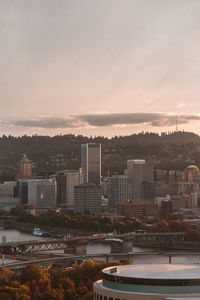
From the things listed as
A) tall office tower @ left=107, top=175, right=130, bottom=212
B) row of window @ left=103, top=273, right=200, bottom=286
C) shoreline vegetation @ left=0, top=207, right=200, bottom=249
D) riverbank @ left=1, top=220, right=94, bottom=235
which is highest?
row of window @ left=103, top=273, right=200, bottom=286

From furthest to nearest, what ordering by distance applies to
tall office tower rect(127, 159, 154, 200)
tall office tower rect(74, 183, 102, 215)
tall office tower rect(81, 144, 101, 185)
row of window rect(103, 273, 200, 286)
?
tall office tower rect(81, 144, 101, 185), tall office tower rect(127, 159, 154, 200), tall office tower rect(74, 183, 102, 215), row of window rect(103, 273, 200, 286)

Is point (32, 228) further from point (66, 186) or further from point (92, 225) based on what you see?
point (66, 186)

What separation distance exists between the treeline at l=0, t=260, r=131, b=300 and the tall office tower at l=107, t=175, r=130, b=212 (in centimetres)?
6971

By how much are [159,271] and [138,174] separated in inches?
3715

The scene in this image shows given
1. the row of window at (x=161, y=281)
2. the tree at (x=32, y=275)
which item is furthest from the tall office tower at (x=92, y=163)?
the row of window at (x=161, y=281)

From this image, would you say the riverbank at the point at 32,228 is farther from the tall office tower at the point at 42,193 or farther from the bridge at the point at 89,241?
the tall office tower at the point at 42,193

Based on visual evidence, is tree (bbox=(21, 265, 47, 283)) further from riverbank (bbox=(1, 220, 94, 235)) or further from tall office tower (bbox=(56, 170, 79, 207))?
tall office tower (bbox=(56, 170, 79, 207))

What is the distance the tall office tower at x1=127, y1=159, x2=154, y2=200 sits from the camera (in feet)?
354

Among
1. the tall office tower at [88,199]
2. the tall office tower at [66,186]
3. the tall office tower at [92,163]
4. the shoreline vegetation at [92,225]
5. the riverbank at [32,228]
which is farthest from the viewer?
the tall office tower at [92,163]

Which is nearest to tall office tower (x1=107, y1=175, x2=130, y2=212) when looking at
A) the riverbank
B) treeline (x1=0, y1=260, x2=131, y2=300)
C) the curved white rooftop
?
the riverbank

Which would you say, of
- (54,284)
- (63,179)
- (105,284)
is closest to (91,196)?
(63,179)

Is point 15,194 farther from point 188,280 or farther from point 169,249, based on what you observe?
point 188,280

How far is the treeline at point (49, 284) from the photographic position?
2506cm

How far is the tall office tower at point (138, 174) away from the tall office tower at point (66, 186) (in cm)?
912
